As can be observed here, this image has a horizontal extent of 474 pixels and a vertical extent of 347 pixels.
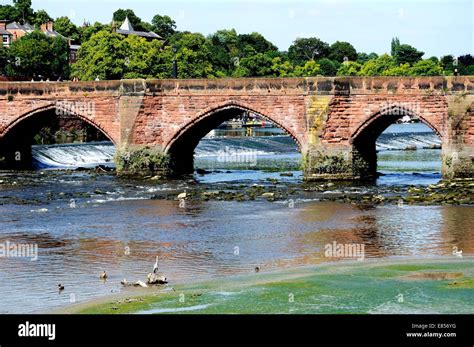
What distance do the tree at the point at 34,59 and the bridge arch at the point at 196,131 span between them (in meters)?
69.3

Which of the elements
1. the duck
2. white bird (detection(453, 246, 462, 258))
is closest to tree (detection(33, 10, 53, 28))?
white bird (detection(453, 246, 462, 258))

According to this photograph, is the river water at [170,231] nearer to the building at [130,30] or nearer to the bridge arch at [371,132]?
the bridge arch at [371,132]

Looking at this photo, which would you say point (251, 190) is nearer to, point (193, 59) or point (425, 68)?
point (193, 59)

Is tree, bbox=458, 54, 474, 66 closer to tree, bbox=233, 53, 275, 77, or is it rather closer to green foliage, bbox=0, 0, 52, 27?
tree, bbox=233, 53, 275, 77

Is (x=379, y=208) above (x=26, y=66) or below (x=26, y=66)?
below

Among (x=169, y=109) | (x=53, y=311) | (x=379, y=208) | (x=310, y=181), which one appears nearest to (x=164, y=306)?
(x=53, y=311)

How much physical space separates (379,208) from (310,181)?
11.2 metres

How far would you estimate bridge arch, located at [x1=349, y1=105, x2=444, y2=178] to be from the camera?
54.6 metres

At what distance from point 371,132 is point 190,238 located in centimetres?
2394

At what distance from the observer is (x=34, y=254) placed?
111ft

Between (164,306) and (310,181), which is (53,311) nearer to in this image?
(164,306)

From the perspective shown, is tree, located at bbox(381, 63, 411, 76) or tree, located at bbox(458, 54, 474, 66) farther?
tree, located at bbox(458, 54, 474, 66)

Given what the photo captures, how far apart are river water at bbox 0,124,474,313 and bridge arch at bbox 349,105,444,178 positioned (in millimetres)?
1403

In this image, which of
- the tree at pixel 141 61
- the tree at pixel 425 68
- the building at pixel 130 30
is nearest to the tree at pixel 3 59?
the tree at pixel 141 61
